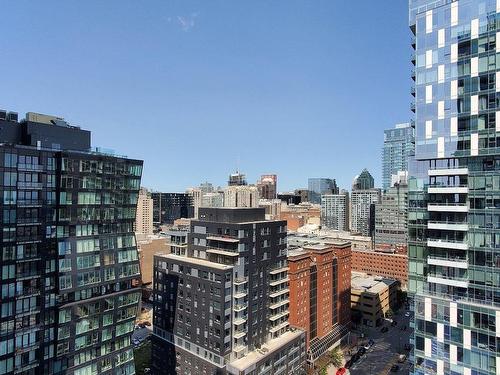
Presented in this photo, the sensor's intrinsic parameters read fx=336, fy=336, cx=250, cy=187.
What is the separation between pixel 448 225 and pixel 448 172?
7466 millimetres

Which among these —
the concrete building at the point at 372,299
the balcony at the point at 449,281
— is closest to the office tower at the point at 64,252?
the balcony at the point at 449,281

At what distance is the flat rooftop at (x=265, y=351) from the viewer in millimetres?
71125

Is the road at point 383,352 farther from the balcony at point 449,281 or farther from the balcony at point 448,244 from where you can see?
the balcony at point 448,244

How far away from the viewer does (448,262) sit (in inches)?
1854

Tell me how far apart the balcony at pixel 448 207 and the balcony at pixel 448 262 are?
269 inches

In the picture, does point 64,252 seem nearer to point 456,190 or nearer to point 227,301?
point 227,301

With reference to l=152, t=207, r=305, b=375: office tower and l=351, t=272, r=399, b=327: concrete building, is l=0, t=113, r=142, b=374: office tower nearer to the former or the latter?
l=152, t=207, r=305, b=375: office tower

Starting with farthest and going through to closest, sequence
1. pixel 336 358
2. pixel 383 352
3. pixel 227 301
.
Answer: pixel 383 352 < pixel 336 358 < pixel 227 301

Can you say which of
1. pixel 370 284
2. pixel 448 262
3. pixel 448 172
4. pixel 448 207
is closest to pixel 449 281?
pixel 448 262

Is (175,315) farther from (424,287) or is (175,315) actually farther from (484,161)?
(484,161)

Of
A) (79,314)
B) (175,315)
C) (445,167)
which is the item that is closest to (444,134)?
(445,167)

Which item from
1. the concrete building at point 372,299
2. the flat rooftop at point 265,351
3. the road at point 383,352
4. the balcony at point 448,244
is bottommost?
the road at point 383,352

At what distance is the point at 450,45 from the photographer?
158 ft

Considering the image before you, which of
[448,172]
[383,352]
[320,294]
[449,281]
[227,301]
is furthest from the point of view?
[383,352]
